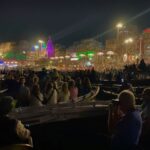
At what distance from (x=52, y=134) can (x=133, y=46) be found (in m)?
87.1

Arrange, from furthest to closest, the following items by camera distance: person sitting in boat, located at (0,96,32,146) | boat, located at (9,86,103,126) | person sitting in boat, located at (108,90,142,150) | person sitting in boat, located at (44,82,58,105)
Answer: person sitting in boat, located at (44,82,58,105), boat, located at (9,86,103,126), person sitting in boat, located at (108,90,142,150), person sitting in boat, located at (0,96,32,146)

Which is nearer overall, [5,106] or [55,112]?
[5,106]

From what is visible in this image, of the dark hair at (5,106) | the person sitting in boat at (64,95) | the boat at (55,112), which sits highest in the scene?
the dark hair at (5,106)

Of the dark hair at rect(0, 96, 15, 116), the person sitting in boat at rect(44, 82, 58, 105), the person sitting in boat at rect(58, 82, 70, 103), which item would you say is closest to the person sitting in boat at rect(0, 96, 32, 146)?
the dark hair at rect(0, 96, 15, 116)

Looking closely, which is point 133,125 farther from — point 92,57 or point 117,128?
point 92,57

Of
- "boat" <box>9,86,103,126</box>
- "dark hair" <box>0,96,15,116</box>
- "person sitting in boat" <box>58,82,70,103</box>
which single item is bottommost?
"boat" <box>9,86,103,126</box>

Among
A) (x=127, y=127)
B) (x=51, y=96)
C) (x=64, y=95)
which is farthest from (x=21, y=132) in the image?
(x=64, y=95)

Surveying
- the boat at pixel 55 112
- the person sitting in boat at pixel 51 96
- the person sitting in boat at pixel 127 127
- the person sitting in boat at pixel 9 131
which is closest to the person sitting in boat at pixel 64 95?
the person sitting in boat at pixel 51 96

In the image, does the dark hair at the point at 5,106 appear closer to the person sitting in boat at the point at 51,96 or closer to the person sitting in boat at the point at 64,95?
the person sitting in boat at the point at 51,96

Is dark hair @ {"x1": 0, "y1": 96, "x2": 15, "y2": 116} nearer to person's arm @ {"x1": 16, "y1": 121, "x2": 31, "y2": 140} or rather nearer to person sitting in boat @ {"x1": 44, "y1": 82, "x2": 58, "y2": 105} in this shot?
person's arm @ {"x1": 16, "y1": 121, "x2": 31, "y2": 140}

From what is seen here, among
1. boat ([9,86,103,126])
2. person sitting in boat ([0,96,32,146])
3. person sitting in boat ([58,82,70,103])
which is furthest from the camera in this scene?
person sitting in boat ([58,82,70,103])

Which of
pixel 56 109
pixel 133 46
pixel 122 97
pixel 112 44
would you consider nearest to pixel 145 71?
pixel 56 109

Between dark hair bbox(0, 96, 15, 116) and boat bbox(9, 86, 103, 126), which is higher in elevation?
dark hair bbox(0, 96, 15, 116)

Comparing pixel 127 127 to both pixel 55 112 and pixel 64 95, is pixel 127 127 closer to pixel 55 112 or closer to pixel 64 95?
pixel 55 112
